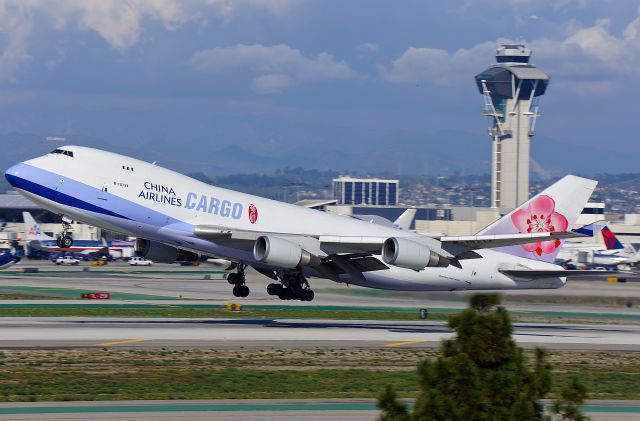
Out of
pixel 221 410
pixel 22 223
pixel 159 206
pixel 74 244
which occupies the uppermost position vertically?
pixel 22 223

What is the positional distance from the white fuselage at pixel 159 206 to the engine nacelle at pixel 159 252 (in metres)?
2.40

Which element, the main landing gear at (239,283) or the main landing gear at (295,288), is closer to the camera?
the main landing gear at (295,288)

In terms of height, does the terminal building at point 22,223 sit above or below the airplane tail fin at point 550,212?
above

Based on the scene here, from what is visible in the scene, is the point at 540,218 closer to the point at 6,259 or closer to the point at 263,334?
the point at 263,334

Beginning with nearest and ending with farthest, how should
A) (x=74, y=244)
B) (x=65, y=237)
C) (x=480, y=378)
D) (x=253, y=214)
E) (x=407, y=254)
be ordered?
(x=480, y=378)
(x=65, y=237)
(x=407, y=254)
(x=253, y=214)
(x=74, y=244)

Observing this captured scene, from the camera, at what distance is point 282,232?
45812 millimetres

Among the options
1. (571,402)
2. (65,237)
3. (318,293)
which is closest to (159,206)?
(65,237)

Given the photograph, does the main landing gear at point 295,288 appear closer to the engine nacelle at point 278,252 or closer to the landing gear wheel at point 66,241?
the engine nacelle at point 278,252

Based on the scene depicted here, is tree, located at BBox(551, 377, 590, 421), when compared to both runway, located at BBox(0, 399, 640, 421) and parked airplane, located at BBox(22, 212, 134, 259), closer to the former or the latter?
runway, located at BBox(0, 399, 640, 421)

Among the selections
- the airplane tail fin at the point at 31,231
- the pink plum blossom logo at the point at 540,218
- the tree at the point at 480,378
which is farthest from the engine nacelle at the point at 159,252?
the airplane tail fin at the point at 31,231

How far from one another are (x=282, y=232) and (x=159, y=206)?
617cm

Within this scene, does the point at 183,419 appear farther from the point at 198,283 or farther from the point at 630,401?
the point at 198,283

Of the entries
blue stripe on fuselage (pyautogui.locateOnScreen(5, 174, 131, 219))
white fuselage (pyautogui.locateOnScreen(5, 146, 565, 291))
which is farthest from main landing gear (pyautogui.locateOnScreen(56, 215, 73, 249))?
blue stripe on fuselage (pyautogui.locateOnScreen(5, 174, 131, 219))

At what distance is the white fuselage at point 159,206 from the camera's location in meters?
41.8
